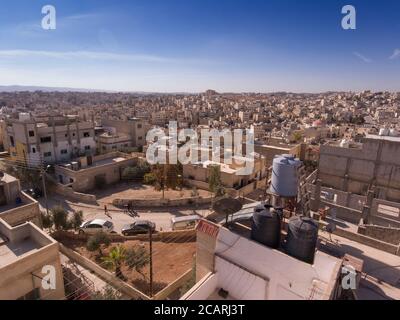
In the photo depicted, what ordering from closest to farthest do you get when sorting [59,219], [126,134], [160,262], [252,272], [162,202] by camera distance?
[252,272] → [160,262] → [59,219] → [162,202] → [126,134]

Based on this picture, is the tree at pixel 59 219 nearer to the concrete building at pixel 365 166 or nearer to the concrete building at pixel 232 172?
the concrete building at pixel 232 172

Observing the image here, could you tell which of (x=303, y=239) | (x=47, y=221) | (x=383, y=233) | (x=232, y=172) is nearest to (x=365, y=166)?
(x=383, y=233)

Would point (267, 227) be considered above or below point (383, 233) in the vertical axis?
above

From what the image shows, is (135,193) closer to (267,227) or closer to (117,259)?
(117,259)

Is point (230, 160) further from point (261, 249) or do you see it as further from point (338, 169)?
point (261, 249)

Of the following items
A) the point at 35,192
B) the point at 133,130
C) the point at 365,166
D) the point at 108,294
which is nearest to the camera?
the point at 108,294
